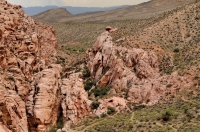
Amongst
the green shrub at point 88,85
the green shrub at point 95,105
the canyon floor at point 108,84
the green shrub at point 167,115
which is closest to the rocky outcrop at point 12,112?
the canyon floor at point 108,84

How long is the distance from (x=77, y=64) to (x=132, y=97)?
2686cm

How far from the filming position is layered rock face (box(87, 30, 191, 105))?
5294cm

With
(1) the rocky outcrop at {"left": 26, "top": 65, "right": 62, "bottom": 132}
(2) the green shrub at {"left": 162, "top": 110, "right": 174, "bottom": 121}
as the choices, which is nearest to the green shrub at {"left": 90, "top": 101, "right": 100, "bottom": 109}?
(1) the rocky outcrop at {"left": 26, "top": 65, "right": 62, "bottom": 132}

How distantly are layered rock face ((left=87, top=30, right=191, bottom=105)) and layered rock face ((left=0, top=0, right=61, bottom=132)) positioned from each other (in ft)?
38.1

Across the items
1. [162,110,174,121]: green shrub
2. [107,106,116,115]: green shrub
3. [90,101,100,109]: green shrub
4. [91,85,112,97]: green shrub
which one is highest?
[162,110,174,121]: green shrub

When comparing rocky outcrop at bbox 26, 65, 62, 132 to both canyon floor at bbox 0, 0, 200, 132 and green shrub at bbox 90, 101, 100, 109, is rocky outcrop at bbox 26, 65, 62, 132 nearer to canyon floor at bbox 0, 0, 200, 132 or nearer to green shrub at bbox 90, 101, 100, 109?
canyon floor at bbox 0, 0, 200, 132

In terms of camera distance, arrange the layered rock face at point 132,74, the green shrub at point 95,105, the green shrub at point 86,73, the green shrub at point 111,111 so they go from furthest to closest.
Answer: the green shrub at point 86,73 → the layered rock face at point 132,74 → the green shrub at point 95,105 → the green shrub at point 111,111

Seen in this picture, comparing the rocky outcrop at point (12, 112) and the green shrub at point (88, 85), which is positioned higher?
the rocky outcrop at point (12, 112)

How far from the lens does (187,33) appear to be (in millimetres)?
70562

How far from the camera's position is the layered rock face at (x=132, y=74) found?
174 feet

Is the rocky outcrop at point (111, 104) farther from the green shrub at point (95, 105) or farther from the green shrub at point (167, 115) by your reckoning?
the green shrub at point (167, 115)

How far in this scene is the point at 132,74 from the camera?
58000mm

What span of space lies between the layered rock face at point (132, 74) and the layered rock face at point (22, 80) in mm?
11623

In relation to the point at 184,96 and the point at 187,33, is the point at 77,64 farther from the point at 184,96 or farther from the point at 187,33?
the point at 184,96
